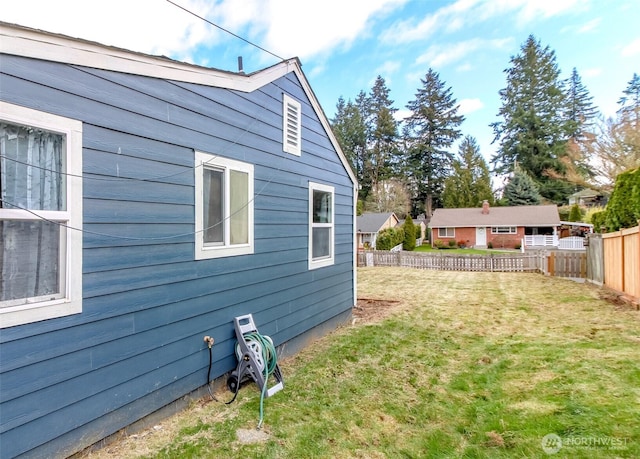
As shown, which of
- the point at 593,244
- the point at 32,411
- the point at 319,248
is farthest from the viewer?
the point at 593,244

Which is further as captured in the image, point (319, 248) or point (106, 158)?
point (319, 248)

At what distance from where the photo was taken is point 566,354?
4.50 metres

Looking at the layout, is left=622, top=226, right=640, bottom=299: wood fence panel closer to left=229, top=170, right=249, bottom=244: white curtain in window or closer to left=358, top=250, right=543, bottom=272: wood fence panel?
left=358, top=250, right=543, bottom=272: wood fence panel

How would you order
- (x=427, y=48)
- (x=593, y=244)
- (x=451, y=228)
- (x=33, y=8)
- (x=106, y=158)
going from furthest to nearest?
(x=451, y=228) → (x=427, y=48) → (x=593, y=244) → (x=33, y=8) → (x=106, y=158)

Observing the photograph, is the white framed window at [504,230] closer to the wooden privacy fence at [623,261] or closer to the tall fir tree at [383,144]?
the tall fir tree at [383,144]

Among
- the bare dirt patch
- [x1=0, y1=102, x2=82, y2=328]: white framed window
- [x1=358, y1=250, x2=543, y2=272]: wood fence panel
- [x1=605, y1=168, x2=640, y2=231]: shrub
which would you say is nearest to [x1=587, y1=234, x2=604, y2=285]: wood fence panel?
[x1=605, y1=168, x2=640, y2=231]: shrub

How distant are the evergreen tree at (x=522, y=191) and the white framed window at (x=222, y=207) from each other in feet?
123

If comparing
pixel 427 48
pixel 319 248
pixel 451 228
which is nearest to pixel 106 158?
pixel 319 248

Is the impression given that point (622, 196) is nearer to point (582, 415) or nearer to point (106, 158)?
point (582, 415)

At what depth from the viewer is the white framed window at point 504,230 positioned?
98.1 feet

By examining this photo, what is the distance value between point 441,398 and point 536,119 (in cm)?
4401

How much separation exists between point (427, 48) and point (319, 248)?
20.2 m

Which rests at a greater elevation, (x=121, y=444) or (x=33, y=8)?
(x=33, y=8)

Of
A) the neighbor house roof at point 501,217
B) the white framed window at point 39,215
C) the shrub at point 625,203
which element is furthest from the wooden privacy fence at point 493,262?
the neighbor house roof at point 501,217
